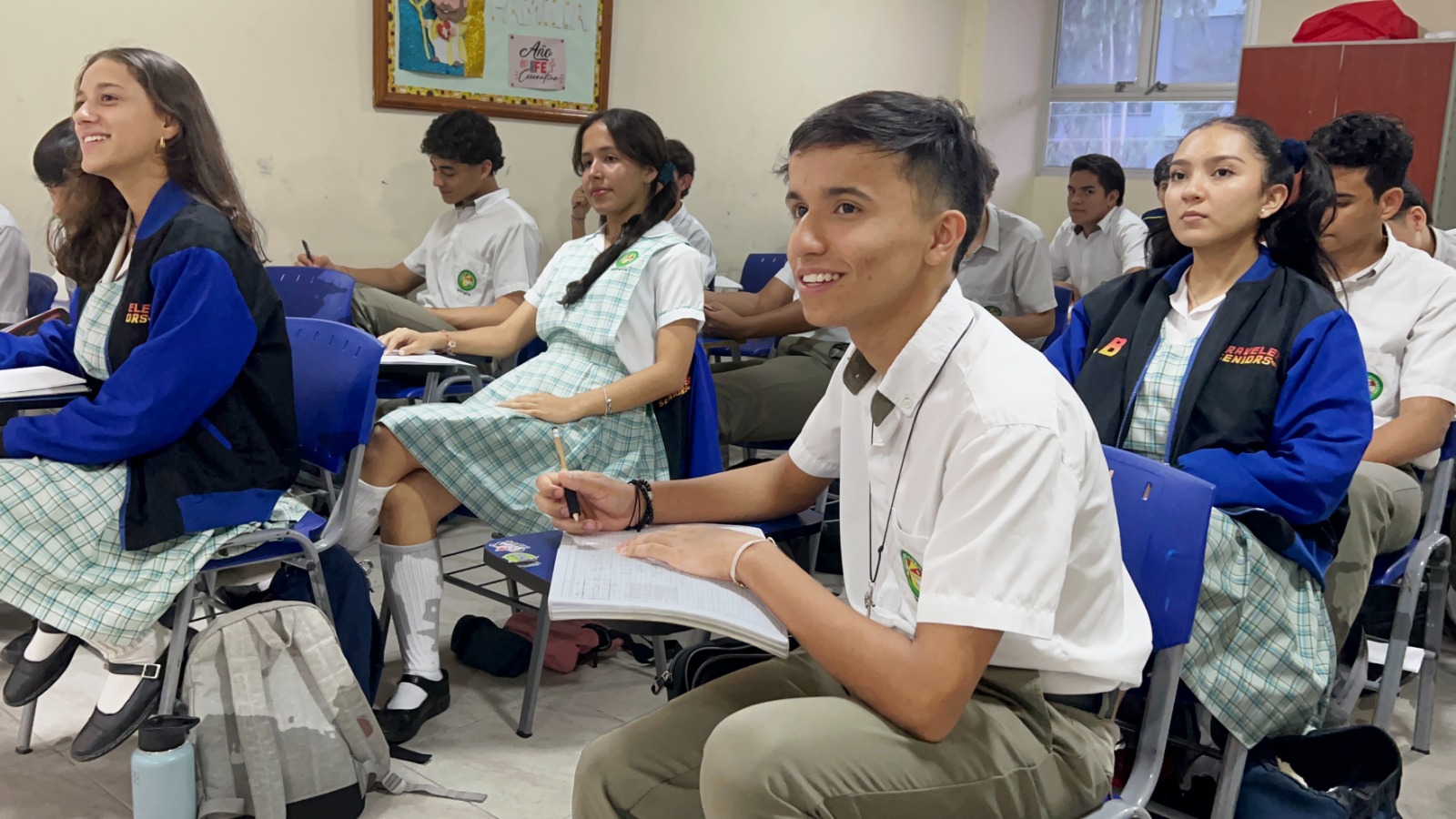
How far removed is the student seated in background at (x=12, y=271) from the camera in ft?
11.1

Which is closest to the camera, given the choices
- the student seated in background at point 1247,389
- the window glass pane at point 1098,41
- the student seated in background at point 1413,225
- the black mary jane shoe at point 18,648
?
the student seated in background at point 1247,389

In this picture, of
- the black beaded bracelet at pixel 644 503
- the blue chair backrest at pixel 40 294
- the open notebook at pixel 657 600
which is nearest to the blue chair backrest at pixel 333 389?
the black beaded bracelet at pixel 644 503

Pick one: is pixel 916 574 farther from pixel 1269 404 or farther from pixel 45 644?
pixel 45 644

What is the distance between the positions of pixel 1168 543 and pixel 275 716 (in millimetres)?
1386

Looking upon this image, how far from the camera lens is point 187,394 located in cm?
187

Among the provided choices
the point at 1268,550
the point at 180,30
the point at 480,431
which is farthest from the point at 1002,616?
the point at 180,30

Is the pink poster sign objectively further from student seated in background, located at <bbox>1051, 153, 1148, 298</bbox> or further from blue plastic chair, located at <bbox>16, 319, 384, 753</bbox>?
blue plastic chair, located at <bbox>16, 319, 384, 753</bbox>

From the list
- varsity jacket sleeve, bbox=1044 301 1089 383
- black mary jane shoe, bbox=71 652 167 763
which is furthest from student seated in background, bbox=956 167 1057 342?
black mary jane shoe, bbox=71 652 167 763

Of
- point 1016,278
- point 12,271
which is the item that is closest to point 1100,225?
point 1016,278

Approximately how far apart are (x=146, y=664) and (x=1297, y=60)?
200 inches

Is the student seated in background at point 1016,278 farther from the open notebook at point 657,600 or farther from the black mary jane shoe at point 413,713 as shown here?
the open notebook at point 657,600

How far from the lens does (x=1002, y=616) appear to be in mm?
1014

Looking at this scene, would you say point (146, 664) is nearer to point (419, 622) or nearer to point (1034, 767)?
point (419, 622)

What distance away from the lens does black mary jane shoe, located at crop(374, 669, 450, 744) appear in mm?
2301
